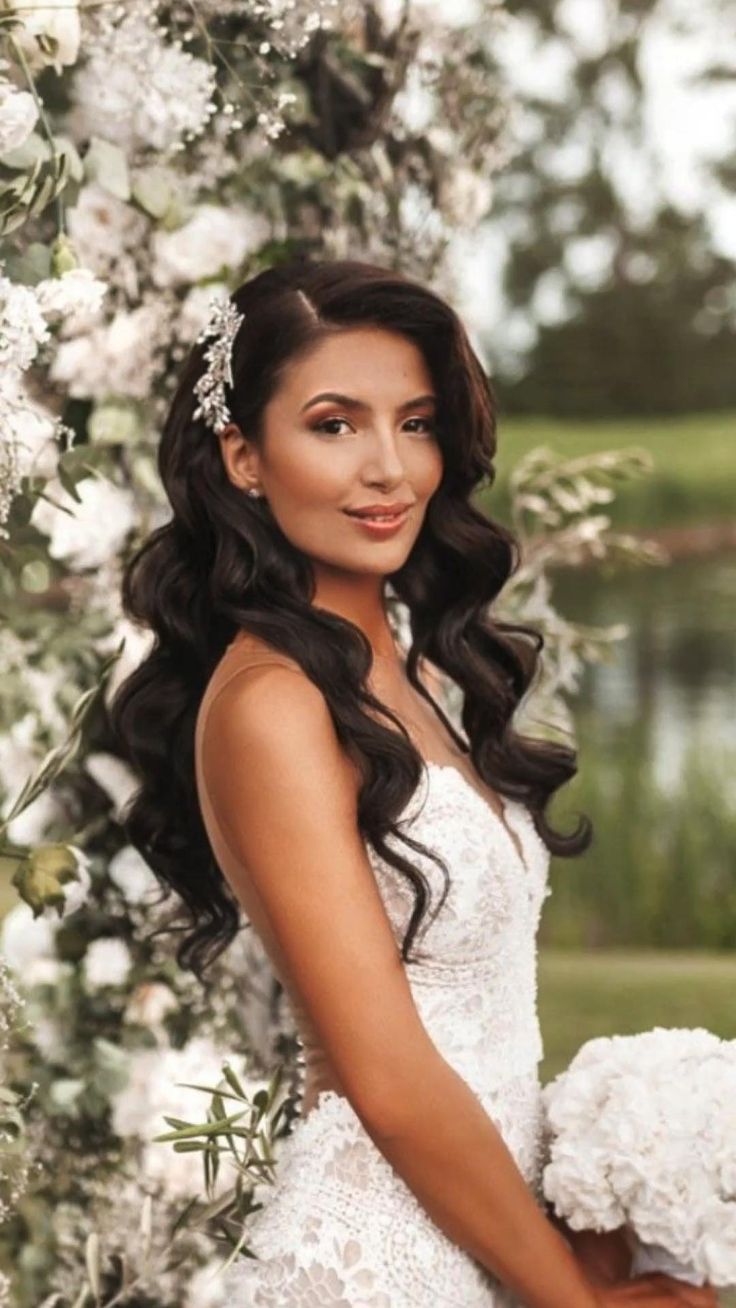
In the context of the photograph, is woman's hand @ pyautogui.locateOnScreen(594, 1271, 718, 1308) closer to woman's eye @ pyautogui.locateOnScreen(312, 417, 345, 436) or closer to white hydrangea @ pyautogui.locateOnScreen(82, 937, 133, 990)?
woman's eye @ pyautogui.locateOnScreen(312, 417, 345, 436)

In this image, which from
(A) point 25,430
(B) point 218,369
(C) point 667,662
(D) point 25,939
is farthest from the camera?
(C) point 667,662

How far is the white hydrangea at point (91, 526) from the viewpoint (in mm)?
2834

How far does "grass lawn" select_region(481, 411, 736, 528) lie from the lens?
6844 mm

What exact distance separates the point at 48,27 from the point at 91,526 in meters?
1.04

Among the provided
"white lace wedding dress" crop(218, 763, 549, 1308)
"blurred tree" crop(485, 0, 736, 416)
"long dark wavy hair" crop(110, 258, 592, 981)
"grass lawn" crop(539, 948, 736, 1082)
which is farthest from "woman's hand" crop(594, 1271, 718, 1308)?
"blurred tree" crop(485, 0, 736, 416)

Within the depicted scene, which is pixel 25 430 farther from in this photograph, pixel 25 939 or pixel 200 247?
pixel 25 939

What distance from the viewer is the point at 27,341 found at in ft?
5.68

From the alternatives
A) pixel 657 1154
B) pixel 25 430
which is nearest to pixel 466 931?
pixel 657 1154

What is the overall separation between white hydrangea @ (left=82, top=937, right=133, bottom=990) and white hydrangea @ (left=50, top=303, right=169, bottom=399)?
84 centimetres

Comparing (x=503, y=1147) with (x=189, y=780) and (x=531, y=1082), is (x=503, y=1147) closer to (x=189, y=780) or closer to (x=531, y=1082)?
(x=531, y=1082)

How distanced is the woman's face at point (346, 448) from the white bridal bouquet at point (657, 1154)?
0.58 m

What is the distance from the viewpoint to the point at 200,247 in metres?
2.84

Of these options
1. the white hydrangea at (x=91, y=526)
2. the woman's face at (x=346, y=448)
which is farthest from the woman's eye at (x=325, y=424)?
the white hydrangea at (x=91, y=526)

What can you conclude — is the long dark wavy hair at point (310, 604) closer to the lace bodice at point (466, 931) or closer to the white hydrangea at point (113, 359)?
the lace bodice at point (466, 931)
